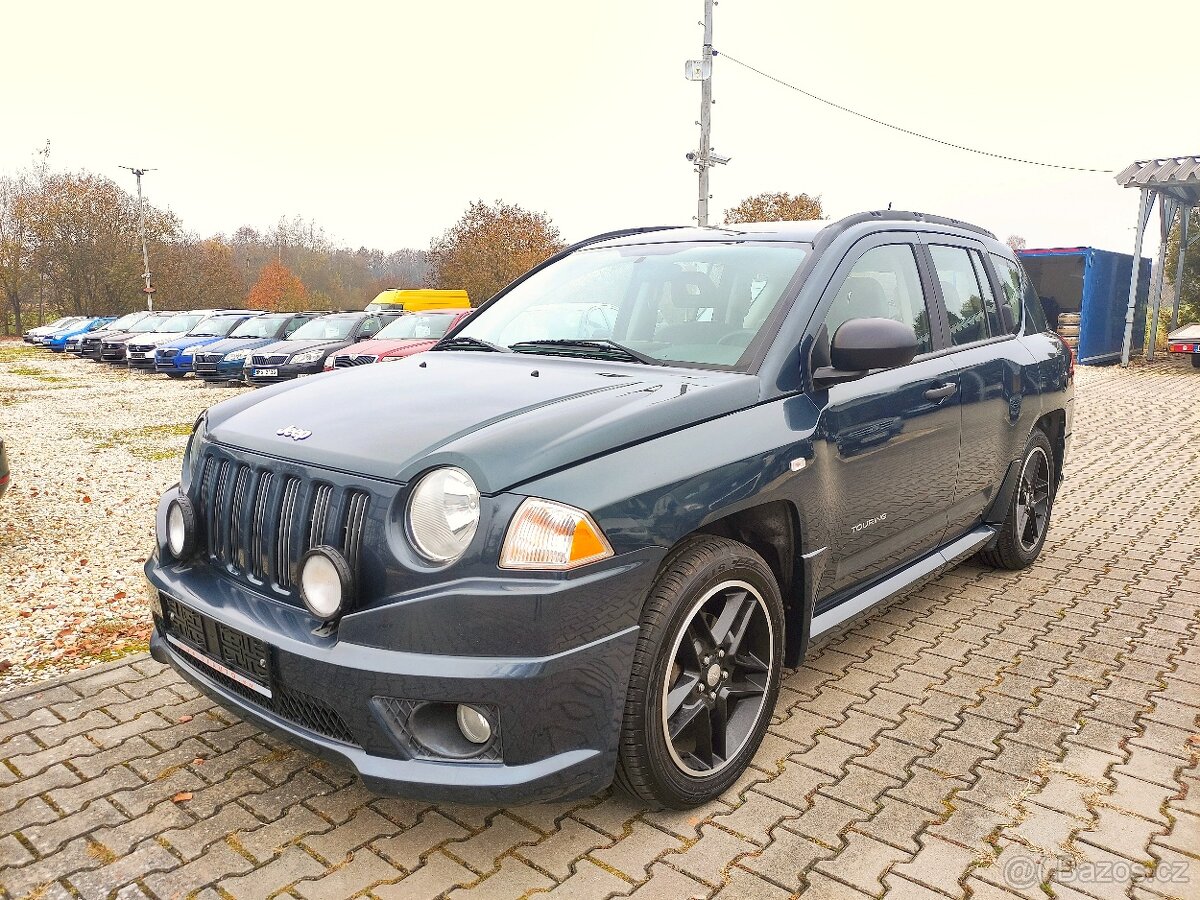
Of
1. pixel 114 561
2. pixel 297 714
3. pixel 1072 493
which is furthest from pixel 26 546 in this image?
pixel 1072 493

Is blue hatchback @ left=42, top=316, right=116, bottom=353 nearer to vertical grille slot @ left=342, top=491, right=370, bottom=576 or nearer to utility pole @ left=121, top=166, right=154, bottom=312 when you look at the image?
utility pole @ left=121, top=166, right=154, bottom=312

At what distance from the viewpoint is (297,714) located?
2.50 meters

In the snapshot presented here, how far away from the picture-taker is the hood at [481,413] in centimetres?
241

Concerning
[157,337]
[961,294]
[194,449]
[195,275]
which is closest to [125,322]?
[157,337]

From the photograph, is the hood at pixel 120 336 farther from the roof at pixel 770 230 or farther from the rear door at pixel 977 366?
the rear door at pixel 977 366

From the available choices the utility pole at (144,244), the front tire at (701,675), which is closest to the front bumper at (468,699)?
the front tire at (701,675)

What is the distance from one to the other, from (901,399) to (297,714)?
255 centimetres

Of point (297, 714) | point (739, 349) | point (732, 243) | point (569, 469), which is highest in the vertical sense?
point (732, 243)

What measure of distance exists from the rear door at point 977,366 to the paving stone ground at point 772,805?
2.59 ft

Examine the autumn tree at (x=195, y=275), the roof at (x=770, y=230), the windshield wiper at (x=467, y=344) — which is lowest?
the windshield wiper at (x=467, y=344)

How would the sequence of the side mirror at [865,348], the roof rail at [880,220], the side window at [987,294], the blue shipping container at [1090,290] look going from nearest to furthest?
the side mirror at [865,348] < the roof rail at [880,220] < the side window at [987,294] < the blue shipping container at [1090,290]

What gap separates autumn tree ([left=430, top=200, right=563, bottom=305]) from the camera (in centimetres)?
4225

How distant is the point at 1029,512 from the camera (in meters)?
5.31

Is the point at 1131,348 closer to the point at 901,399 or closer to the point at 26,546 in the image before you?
the point at 901,399
